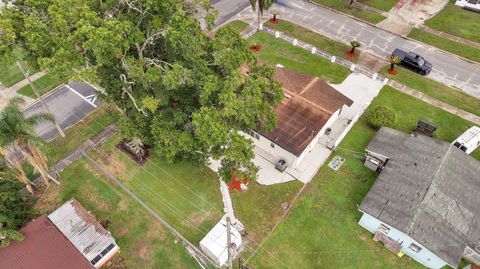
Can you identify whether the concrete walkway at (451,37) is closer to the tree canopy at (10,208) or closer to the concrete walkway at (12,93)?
the concrete walkway at (12,93)

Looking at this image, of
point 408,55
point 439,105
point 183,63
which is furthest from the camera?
point 408,55

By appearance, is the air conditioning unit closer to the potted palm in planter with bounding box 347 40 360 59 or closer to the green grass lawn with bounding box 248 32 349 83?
the green grass lawn with bounding box 248 32 349 83

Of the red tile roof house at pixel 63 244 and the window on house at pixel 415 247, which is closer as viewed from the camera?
the red tile roof house at pixel 63 244

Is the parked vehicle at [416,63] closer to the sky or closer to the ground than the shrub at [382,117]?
closer to the sky

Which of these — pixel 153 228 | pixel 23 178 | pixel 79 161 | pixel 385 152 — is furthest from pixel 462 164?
pixel 23 178

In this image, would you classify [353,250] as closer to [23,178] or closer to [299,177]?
[299,177]

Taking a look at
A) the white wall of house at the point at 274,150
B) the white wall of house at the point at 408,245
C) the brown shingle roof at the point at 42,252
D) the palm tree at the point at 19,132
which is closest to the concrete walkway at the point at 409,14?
the white wall of house at the point at 274,150

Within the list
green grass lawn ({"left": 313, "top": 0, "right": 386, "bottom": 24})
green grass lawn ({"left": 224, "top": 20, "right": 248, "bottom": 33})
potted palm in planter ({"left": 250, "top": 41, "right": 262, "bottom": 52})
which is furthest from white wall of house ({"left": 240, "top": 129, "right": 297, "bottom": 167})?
green grass lawn ({"left": 313, "top": 0, "right": 386, "bottom": 24})
